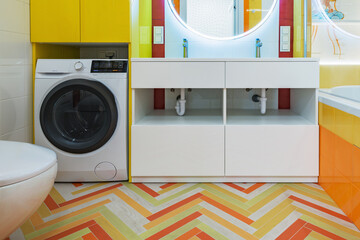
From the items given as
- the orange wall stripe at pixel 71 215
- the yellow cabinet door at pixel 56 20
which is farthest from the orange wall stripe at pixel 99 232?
the yellow cabinet door at pixel 56 20

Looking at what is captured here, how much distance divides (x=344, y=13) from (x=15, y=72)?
87.5 inches

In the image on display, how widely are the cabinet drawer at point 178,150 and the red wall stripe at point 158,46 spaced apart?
0.75 m

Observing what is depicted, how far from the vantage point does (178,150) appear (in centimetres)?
217

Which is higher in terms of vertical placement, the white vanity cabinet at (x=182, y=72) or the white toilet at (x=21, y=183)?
the white vanity cabinet at (x=182, y=72)

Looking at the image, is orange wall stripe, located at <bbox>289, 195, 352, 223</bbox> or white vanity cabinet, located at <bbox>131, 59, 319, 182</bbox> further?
white vanity cabinet, located at <bbox>131, 59, 319, 182</bbox>

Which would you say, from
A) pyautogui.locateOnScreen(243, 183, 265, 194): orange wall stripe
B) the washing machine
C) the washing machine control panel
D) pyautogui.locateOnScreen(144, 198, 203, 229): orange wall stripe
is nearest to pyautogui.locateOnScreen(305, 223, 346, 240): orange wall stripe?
Answer: pyautogui.locateOnScreen(243, 183, 265, 194): orange wall stripe

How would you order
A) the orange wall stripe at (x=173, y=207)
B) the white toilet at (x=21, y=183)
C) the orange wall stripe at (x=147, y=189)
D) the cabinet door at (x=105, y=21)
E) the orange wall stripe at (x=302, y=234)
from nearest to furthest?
the white toilet at (x=21, y=183) < the orange wall stripe at (x=302, y=234) < the orange wall stripe at (x=173, y=207) < the orange wall stripe at (x=147, y=189) < the cabinet door at (x=105, y=21)

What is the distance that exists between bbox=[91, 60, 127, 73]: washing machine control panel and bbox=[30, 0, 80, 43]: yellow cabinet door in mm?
208

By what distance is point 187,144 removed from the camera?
2.17m

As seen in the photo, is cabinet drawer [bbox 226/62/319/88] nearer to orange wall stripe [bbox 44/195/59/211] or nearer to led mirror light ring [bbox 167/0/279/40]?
led mirror light ring [bbox 167/0/279/40]

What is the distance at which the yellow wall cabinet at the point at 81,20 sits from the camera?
84.2 inches

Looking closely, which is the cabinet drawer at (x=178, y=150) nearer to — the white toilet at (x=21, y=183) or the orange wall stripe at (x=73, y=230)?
the orange wall stripe at (x=73, y=230)

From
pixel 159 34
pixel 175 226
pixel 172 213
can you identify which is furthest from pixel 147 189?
pixel 159 34

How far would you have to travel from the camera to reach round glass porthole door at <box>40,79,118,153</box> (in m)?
2.12
